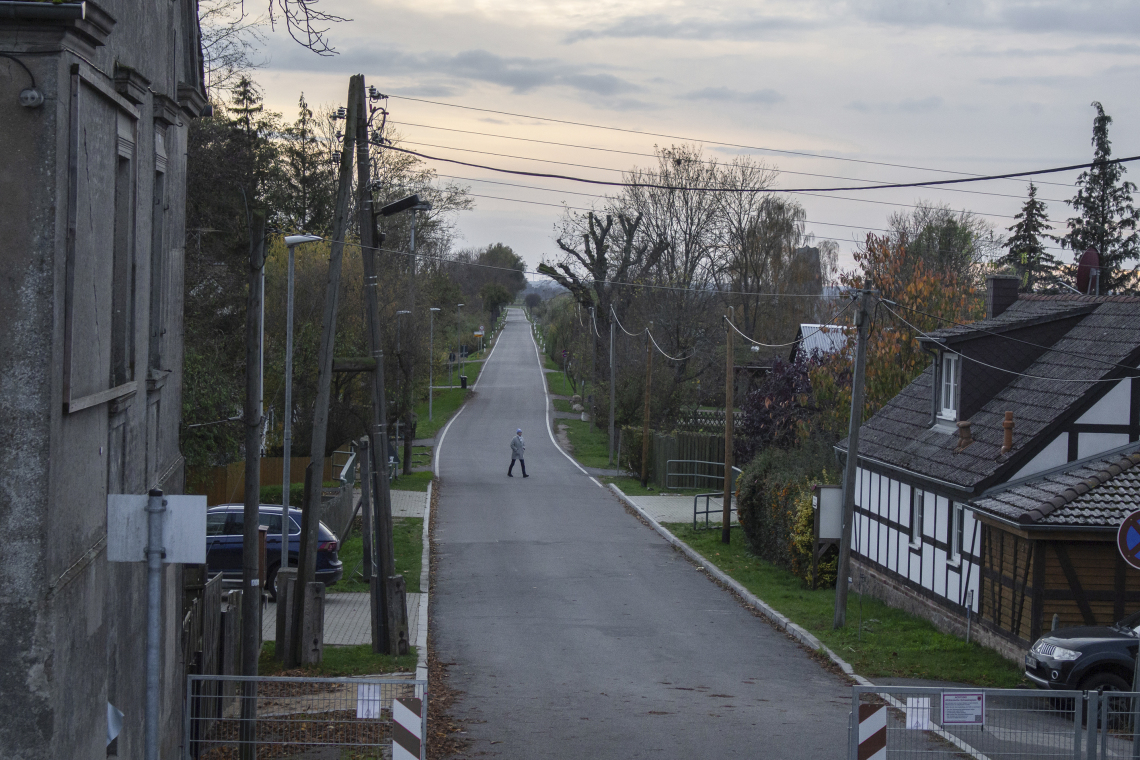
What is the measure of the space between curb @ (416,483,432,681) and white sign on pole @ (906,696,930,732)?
557cm

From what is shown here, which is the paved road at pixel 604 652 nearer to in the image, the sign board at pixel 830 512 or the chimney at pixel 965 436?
the sign board at pixel 830 512

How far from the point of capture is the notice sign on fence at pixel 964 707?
26.9 ft

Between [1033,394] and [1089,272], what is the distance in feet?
24.1

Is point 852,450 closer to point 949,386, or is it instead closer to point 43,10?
point 949,386

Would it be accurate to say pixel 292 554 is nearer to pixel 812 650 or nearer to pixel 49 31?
pixel 812 650

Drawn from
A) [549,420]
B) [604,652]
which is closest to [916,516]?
[604,652]

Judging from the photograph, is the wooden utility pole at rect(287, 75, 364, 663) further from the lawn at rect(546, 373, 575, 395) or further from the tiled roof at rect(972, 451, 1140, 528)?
the lawn at rect(546, 373, 575, 395)

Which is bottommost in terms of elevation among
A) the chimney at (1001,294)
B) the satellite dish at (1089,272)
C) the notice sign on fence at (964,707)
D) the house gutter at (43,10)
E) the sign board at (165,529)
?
the notice sign on fence at (964,707)

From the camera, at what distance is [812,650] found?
53.2 ft

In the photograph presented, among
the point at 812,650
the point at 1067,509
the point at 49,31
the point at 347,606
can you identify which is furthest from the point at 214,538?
the point at 49,31

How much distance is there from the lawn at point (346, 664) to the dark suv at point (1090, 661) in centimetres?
786

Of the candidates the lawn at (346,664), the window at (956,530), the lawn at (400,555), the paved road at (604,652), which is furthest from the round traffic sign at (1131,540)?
the lawn at (400,555)

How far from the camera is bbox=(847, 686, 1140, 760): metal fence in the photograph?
8.23 meters

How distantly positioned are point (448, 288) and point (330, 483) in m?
39.4
